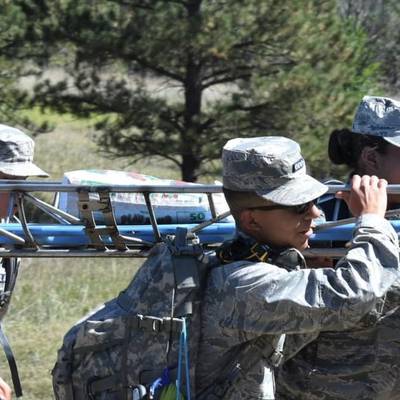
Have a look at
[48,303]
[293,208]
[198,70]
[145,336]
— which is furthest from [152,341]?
[198,70]

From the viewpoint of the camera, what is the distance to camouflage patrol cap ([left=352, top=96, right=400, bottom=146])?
11.6 feet

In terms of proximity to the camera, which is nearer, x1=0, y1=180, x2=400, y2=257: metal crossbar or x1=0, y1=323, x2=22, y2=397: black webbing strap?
x1=0, y1=180, x2=400, y2=257: metal crossbar

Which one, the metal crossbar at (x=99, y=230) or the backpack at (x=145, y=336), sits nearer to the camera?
the backpack at (x=145, y=336)

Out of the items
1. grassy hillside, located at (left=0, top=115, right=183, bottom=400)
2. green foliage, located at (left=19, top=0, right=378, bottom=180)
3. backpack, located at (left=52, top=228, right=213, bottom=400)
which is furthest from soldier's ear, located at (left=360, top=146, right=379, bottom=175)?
green foliage, located at (left=19, top=0, right=378, bottom=180)

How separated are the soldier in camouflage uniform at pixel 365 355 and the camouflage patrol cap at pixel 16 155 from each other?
1596 millimetres

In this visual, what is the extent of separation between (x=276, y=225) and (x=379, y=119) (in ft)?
3.27

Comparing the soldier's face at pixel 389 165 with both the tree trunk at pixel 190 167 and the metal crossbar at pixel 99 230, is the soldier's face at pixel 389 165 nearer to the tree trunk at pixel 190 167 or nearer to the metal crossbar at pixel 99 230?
the metal crossbar at pixel 99 230

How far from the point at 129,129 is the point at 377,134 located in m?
10.9

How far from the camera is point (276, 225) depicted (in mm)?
2730

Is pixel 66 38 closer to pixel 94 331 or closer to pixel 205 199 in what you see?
pixel 205 199

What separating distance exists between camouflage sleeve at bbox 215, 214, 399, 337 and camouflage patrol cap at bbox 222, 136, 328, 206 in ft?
0.56

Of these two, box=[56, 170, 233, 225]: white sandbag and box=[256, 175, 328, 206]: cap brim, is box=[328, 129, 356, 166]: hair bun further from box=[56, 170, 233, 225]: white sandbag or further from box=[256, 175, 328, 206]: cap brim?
box=[256, 175, 328, 206]: cap brim

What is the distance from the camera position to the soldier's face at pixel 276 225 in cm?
272

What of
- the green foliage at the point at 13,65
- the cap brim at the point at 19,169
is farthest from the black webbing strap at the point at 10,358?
the green foliage at the point at 13,65
